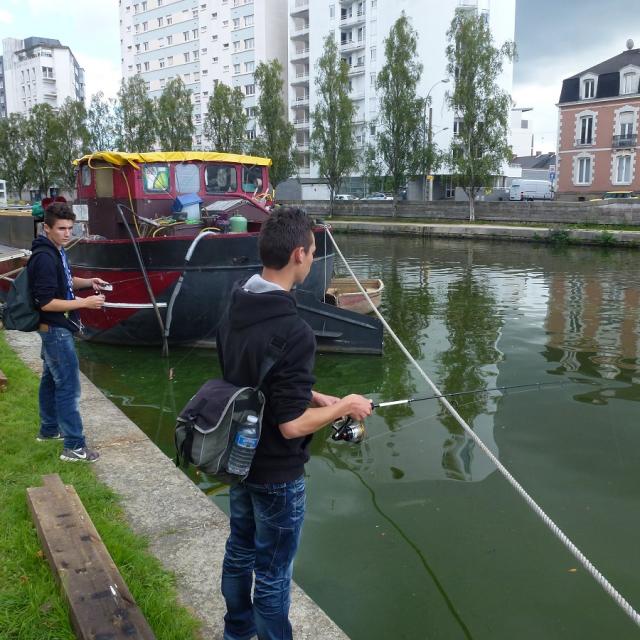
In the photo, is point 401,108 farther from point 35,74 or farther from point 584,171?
point 35,74

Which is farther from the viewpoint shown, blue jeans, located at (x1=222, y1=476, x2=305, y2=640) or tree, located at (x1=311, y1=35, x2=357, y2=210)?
tree, located at (x1=311, y1=35, x2=357, y2=210)

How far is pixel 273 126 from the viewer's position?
4931cm

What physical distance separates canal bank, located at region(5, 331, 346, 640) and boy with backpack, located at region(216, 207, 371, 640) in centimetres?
49

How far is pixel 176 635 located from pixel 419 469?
3369mm

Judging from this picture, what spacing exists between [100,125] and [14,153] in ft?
23.0

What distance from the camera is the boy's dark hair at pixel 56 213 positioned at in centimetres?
435

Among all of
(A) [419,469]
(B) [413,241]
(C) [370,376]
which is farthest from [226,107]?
(A) [419,469]

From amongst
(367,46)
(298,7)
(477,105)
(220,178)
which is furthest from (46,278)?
(298,7)

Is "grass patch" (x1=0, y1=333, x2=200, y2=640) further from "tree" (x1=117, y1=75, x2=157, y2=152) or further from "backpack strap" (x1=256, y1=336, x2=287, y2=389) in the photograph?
"tree" (x1=117, y1=75, x2=157, y2=152)

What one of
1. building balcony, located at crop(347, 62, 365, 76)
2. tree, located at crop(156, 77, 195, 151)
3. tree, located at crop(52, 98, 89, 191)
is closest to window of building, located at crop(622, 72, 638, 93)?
building balcony, located at crop(347, 62, 365, 76)

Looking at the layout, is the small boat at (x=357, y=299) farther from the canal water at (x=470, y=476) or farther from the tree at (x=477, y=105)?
the tree at (x=477, y=105)

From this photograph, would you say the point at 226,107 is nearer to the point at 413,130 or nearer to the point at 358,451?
the point at 413,130

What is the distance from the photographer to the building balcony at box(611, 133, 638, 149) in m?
46.5

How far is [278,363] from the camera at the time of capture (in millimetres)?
2322
